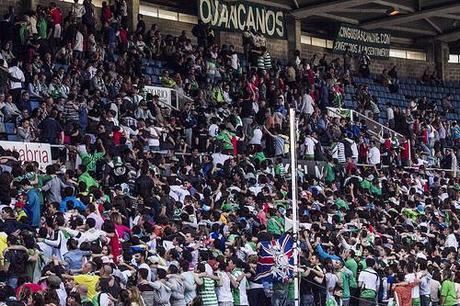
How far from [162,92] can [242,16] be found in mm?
7242

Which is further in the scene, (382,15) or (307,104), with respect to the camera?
(382,15)

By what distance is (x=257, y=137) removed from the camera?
2888 centimetres

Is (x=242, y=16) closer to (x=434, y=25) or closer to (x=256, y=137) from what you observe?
(x=256, y=137)

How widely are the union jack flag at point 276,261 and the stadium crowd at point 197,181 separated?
122 millimetres

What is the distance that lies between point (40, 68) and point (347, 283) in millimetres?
8428

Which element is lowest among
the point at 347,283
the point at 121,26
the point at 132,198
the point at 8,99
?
the point at 347,283

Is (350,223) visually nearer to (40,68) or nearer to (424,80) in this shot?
(40,68)

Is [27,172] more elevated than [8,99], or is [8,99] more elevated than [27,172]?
[8,99]

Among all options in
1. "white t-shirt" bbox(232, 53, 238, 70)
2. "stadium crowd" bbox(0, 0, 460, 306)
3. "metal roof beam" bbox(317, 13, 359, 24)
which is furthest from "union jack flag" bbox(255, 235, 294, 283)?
"metal roof beam" bbox(317, 13, 359, 24)

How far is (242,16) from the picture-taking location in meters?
35.5

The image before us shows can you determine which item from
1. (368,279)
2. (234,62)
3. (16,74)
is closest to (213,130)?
(16,74)

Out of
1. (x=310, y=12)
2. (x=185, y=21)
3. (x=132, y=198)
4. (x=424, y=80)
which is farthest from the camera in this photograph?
(x=424, y=80)

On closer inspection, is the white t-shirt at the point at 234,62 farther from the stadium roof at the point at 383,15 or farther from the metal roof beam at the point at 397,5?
the metal roof beam at the point at 397,5

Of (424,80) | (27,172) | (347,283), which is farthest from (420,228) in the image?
(424,80)
